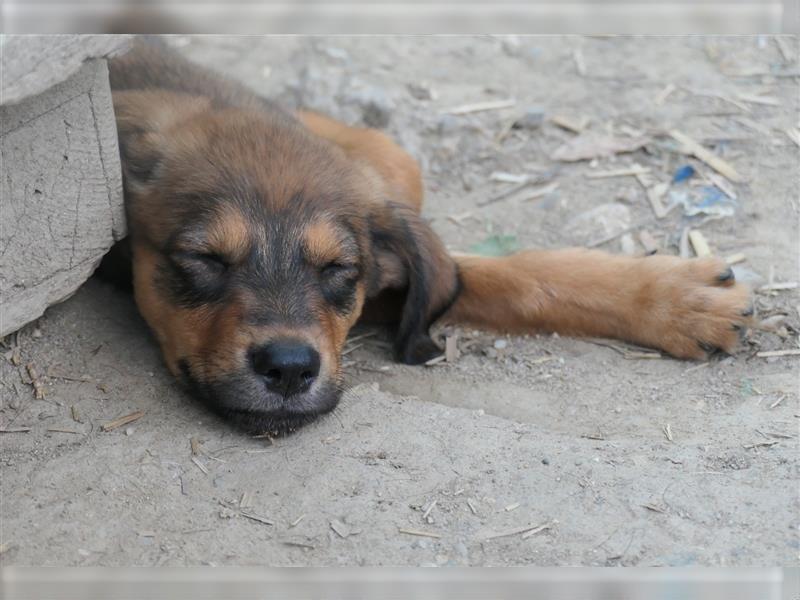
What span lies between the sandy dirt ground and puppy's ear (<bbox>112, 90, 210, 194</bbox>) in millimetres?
657

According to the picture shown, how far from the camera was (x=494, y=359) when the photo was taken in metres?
5.82

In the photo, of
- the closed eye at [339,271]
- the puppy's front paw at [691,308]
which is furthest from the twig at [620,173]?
the closed eye at [339,271]

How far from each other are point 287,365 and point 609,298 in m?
2.05

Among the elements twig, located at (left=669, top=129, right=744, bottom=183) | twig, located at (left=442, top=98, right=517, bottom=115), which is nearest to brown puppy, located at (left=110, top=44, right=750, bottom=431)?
twig, located at (left=669, top=129, right=744, bottom=183)

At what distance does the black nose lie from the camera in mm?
4613

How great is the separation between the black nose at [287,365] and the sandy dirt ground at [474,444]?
0.25 metres

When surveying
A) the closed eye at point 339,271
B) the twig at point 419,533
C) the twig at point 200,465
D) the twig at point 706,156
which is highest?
the closed eye at point 339,271

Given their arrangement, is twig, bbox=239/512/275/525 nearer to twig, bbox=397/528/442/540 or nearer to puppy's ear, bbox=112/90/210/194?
twig, bbox=397/528/442/540

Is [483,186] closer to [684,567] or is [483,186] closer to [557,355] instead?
[557,355]

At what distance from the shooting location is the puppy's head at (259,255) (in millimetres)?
4738

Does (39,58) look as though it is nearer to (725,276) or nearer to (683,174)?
(725,276)

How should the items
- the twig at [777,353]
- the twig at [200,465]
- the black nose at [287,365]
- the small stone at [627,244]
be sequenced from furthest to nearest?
the small stone at [627,244] → the twig at [777,353] → the black nose at [287,365] → the twig at [200,465]

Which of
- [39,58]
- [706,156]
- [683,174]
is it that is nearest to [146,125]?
[39,58]

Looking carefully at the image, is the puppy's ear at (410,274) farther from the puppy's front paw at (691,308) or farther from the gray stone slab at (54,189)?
the gray stone slab at (54,189)
